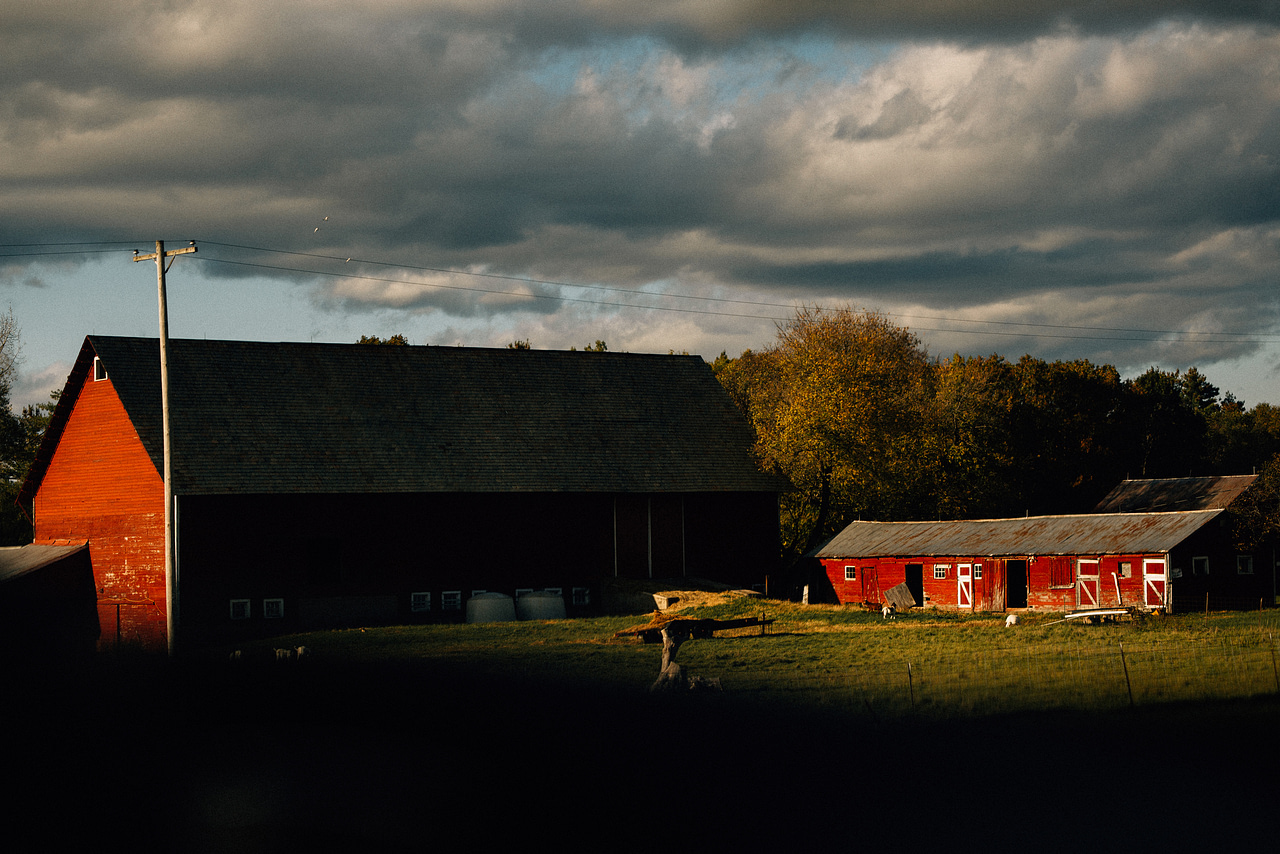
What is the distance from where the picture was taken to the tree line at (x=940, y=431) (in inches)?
2119

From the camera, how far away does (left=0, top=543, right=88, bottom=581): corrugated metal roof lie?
39.3 m

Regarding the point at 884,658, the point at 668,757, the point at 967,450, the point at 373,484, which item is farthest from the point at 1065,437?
the point at 668,757

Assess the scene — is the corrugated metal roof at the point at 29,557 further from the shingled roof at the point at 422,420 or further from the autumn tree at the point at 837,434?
the autumn tree at the point at 837,434

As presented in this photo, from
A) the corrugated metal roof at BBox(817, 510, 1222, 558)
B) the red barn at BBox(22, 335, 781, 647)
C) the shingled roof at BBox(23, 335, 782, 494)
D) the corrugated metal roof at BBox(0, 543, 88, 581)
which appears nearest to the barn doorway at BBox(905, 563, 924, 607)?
the corrugated metal roof at BBox(817, 510, 1222, 558)

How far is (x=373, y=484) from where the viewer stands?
4438cm

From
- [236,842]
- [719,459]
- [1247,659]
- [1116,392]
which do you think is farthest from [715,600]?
[1116,392]

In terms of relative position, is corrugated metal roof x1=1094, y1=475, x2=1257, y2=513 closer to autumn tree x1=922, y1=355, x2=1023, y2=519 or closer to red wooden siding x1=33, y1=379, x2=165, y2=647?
autumn tree x1=922, y1=355, x2=1023, y2=519

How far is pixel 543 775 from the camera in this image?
1378 cm

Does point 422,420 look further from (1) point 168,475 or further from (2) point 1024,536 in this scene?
(2) point 1024,536

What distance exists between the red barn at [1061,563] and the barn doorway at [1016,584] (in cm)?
4

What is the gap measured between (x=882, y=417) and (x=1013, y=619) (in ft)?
60.1

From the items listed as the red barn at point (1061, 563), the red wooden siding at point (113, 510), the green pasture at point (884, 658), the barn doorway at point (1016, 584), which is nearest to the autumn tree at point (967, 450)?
the red barn at point (1061, 563)

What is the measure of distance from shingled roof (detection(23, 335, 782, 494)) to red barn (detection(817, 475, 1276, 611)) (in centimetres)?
622

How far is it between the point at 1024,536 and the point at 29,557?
38.2 metres
